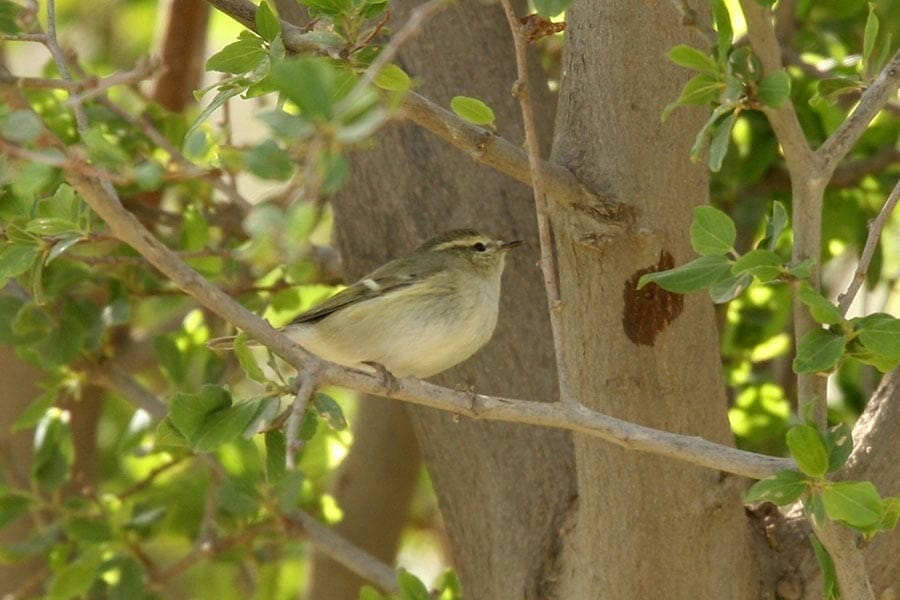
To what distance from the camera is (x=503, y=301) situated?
323 centimetres

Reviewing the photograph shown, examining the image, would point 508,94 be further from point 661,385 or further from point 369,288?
point 661,385

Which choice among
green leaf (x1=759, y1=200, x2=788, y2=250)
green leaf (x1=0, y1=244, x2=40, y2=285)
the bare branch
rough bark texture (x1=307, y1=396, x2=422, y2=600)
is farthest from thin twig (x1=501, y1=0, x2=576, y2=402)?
rough bark texture (x1=307, y1=396, x2=422, y2=600)

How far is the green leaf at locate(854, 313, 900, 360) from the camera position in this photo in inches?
82.9

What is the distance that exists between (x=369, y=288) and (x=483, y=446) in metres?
0.62

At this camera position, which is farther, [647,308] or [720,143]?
[647,308]

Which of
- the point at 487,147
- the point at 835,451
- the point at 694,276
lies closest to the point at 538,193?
the point at 487,147

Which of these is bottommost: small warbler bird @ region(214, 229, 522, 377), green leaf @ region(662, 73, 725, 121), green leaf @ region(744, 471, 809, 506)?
small warbler bird @ region(214, 229, 522, 377)

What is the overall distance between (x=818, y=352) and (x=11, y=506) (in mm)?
2424

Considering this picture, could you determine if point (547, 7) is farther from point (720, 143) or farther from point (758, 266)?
point (758, 266)

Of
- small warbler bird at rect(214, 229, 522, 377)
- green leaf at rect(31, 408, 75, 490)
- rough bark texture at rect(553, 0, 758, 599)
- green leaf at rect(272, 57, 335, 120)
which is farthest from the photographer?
green leaf at rect(31, 408, 75, 490)

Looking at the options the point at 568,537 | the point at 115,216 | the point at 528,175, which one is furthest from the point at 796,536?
the point at 115,216

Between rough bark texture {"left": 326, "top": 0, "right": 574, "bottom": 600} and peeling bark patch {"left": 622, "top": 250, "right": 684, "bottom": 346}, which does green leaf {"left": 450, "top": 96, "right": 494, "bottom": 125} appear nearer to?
peeling bark patch {"left": 622, "top": 250, "right": 684, "bottom": 346}

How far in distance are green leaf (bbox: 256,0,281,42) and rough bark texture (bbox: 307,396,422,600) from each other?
2.28 meters

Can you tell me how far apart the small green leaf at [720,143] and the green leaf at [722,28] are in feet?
0.37
